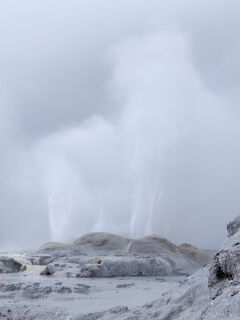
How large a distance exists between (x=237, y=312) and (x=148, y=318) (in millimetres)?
3518

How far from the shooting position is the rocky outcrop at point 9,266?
42625 mm

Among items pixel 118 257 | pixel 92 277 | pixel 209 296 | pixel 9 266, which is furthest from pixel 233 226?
pixel 9 266

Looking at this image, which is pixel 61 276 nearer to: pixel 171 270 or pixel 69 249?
pixel 171 270

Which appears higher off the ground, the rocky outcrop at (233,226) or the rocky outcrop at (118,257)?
the rocky outcrop at (118,257)

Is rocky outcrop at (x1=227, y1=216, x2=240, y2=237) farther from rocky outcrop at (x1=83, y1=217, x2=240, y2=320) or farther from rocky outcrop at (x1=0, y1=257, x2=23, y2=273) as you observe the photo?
rocky outcrop at (x1=0, y1=257, x2=23, y2=273)

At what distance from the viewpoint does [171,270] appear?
4425 cm

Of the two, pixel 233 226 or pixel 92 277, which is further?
pixel 92 277

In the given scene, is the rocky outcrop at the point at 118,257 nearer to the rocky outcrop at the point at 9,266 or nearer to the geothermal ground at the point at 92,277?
the geothermal ground at the point at 92,277

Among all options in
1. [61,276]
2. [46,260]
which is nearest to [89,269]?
[61,276]

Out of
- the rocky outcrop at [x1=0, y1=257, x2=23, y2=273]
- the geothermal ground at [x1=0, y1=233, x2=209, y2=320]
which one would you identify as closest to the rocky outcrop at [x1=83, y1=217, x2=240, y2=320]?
the geothermal ground at [x1=0, y1=233, x2=209, y2=320]

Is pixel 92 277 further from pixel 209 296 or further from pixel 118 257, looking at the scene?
pixel 209 296

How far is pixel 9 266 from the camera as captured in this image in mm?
43719

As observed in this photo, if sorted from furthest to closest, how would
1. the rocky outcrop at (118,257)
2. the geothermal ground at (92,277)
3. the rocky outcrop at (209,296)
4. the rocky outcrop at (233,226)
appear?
1. the rocky outcrop at (118,257)
2. the geothermal ground at (92,277)
3. the rocky outcrop at (233,226)
4. the rocky outcrop at (209,296)

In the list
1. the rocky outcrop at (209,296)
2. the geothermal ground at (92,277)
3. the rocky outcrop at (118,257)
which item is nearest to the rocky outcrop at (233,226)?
the rocky outcrop at (209,296)
